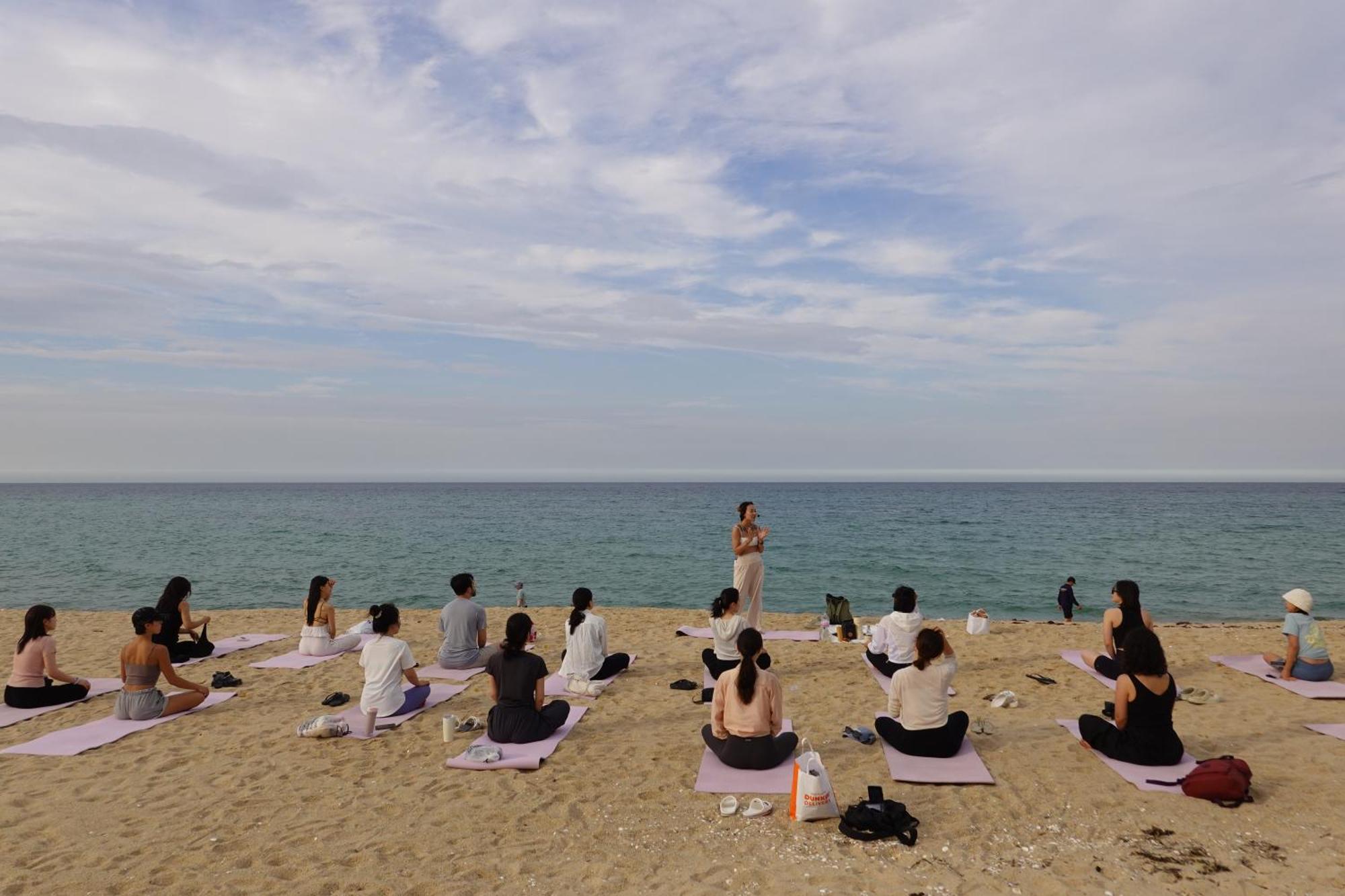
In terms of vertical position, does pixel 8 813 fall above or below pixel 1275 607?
above

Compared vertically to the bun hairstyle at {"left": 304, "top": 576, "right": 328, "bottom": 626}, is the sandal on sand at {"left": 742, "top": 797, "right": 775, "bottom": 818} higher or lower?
lower

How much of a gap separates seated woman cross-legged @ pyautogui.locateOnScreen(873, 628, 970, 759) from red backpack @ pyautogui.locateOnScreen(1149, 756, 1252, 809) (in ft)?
5.78

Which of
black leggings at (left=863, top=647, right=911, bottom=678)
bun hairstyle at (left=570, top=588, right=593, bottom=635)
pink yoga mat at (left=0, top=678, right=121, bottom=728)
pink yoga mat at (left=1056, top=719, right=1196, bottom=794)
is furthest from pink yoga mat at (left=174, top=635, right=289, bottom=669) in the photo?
pink yoga mat at (left=1056, top=719, right=1196, bottom=794)

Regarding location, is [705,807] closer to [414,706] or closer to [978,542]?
[414,706]

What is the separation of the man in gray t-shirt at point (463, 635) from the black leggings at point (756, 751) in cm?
496

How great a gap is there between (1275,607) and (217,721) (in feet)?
86.7

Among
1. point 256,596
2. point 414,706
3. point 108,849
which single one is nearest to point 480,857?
point 108,849

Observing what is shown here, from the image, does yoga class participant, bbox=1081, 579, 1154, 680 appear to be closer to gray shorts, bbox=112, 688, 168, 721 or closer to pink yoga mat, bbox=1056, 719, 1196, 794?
pink yoga mat, bbox=1056, 719, 1196, 794

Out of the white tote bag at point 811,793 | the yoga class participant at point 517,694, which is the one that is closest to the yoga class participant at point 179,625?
the yoga class participant at point 517,694

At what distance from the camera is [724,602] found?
869 centimetres

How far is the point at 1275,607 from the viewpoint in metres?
20.8

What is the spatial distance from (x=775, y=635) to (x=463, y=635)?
18.2ft

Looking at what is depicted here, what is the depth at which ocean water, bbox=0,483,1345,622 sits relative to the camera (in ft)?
75.6

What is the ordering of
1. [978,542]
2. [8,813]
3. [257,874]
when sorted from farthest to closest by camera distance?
[978,542], [8,813], [257,874]
